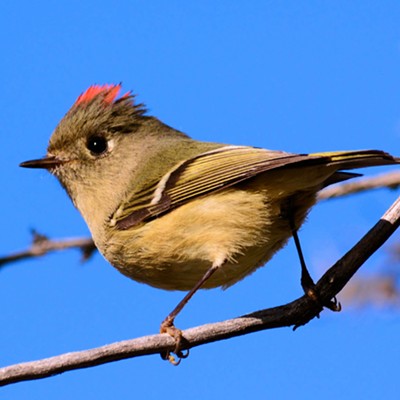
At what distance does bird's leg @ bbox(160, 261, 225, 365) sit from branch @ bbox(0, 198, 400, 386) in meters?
0.03

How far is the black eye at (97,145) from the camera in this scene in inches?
148

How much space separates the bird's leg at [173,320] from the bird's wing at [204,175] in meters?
0.32

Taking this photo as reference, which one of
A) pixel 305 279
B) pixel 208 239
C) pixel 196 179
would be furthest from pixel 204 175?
pixel 305 279

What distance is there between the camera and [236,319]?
2.71 m

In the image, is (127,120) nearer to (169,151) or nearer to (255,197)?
(169,151)

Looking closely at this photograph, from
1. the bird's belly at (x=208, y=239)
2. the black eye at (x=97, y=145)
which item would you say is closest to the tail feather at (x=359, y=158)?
the bird's belly at (x=208, y=239)

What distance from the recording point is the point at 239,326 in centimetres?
270

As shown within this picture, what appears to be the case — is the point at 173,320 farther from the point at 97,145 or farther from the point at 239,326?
the point at 97,145

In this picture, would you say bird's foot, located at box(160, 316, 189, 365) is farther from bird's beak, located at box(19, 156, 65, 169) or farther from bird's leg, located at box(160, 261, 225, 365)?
bird's beak, located at box(19, 156, 65, 169)

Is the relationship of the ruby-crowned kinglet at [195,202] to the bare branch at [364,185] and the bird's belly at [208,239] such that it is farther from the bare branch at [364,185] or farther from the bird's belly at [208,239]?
the bare branch at [364,185]

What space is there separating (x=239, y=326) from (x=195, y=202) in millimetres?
650

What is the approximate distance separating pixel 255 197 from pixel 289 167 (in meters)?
0.21

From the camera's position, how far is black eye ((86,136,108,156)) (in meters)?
3.75

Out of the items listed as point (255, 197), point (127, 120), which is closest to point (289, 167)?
point (255, 197)
